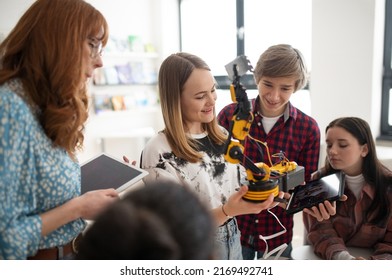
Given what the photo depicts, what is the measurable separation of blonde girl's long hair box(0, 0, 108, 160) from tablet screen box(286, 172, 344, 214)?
668 mm

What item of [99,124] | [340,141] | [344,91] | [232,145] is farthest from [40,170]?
[99,124]

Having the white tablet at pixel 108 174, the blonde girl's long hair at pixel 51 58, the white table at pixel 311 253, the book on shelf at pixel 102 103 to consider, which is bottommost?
the white table at pixel 311 253

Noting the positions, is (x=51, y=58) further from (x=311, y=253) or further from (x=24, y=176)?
(x=311, y=253)

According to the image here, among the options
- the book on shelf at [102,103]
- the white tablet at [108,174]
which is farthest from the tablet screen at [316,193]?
the book on shelf at [102,103]

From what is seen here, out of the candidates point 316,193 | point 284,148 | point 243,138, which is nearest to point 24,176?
point 243,138

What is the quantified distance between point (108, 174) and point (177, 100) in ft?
0.89

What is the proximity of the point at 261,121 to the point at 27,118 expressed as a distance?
2.83 ft

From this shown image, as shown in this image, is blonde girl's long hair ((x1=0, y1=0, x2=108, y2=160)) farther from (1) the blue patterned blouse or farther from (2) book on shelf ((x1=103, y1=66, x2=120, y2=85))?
(2) book on shelf ((x1=103, y1=66, x2=120, y2=85))

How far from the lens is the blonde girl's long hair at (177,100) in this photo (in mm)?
952

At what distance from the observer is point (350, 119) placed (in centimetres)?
A: 130

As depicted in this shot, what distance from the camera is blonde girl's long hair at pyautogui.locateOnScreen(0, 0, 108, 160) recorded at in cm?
68

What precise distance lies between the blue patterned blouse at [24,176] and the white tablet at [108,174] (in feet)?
0.58

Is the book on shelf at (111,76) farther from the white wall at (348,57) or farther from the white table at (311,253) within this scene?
the white table at (311,253)

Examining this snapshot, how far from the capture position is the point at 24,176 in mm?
646
